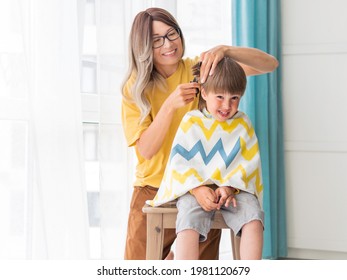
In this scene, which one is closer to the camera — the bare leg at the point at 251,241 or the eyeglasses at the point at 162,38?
the bare leg at the point at 251,241

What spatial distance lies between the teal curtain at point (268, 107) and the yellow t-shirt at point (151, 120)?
928mm

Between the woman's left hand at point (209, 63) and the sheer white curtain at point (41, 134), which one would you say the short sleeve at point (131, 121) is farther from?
the woman's left hand at point (209, 63)

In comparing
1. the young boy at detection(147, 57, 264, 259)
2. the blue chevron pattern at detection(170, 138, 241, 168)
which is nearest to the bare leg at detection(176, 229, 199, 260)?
the young boy at detection(147, 57, 264, 259)

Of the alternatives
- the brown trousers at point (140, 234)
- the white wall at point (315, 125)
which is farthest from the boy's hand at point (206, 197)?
the white wall at point (315, 125)

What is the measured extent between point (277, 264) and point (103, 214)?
782mm

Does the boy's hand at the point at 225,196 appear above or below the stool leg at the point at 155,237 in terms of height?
above

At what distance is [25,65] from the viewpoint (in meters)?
2.11

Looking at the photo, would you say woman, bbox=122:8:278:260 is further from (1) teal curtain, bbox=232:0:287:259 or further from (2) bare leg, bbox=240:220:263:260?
(1) teal curtain, bbox=232:0:287:259

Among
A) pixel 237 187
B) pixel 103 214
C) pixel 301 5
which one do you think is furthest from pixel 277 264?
pixel 301 5

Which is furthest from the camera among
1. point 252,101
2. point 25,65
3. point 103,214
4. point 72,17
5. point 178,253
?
point 252,101

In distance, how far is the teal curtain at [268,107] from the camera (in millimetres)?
3268

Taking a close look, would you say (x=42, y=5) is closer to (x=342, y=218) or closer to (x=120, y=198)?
(x=120, y=198)

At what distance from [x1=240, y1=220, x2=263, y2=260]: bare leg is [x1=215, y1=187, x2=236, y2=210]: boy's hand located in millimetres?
79

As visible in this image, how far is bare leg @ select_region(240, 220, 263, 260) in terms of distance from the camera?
6.05 ft
